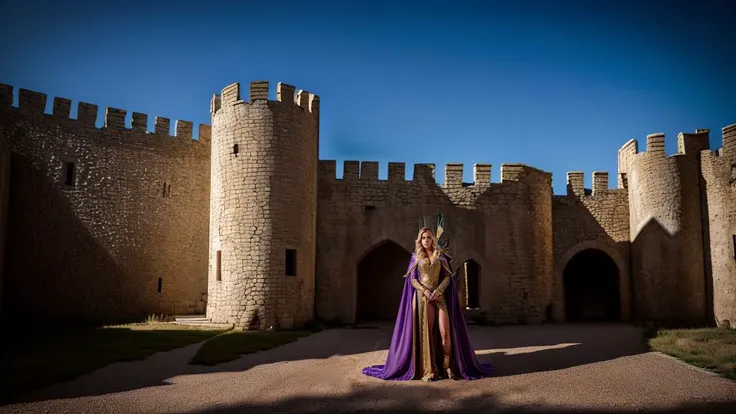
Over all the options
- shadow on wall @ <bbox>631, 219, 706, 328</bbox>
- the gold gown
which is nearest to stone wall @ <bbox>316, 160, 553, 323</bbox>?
shadow on wall @ <bbox>631, 219, 706, 328</bbox>

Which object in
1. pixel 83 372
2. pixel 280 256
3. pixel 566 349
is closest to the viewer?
pixel 83 372

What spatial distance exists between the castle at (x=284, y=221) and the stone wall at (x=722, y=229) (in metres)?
0.05

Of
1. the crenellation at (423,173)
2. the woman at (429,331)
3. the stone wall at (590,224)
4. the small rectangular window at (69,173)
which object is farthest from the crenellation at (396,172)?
the woman at (429,331)

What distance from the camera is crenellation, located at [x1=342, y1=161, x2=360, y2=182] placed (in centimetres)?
1925

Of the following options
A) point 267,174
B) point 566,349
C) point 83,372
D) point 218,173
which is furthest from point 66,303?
point 566,349

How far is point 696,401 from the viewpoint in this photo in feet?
24.1

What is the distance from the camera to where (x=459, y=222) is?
64.0ft

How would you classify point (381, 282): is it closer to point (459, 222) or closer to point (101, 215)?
point (459, 222)

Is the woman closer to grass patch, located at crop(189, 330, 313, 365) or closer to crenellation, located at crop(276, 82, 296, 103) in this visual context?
grass patch, located at crop(189, 330, 313, 365)

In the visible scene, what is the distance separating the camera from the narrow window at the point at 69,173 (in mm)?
17938

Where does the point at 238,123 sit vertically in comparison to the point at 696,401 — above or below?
above

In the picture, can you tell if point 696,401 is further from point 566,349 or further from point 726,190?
point 726,190

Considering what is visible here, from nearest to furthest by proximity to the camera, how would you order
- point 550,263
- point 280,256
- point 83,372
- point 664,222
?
point 83,372 < point 280,256 < point 664,222 < point 550,263

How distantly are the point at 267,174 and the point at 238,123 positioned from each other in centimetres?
180
